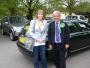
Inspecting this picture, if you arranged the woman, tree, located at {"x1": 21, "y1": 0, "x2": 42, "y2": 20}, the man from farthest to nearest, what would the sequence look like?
tree, located at {"x1": 21, "y1": 0, "x2": 42, "y2": 20}, the woman, the man

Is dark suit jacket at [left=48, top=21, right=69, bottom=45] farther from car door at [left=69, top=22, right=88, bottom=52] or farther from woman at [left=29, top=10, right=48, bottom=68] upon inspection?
car door at [left=69, top=22, right=88, bottom=52]

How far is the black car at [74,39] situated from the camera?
5.25 metres

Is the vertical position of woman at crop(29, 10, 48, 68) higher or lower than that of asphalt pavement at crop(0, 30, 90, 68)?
higher

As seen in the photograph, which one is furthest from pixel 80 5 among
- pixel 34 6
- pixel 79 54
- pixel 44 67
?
pixel 44 67

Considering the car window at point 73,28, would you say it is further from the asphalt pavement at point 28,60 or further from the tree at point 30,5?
the tree at point 30,5

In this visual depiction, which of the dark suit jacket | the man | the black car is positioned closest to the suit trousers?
the man

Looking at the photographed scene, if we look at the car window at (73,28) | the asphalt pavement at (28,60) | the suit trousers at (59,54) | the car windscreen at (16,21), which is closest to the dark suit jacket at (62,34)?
the suit trousers at (59,54)

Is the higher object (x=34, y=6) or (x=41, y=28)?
(x=34, y=6)

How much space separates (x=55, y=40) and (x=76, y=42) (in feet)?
6.77

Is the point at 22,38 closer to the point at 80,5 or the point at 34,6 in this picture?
the point at 34,6

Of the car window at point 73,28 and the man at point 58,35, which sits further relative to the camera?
the car window at point 73,28

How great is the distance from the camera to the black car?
525cm

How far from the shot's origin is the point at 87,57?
20.5 ft

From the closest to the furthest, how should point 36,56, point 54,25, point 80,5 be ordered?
point 54,25 < point 36,56 < point 80,5
